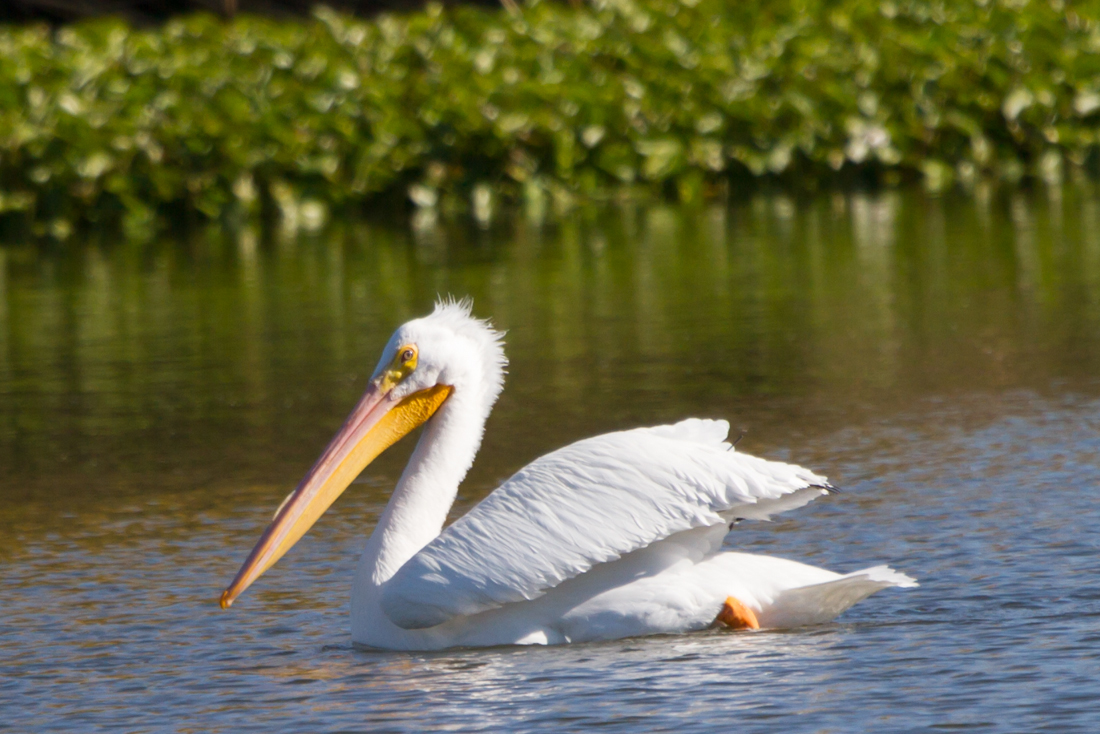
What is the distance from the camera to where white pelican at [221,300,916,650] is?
4.23 meters

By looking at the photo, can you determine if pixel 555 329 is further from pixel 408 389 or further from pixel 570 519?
pixel 570 519

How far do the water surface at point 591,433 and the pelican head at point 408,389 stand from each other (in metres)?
0.37

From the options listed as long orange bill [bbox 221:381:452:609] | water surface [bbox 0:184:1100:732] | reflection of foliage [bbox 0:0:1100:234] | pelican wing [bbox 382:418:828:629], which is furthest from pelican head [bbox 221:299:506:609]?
reflection of foliage [bbox 0:0:1100:234]

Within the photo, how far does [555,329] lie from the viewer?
31.4 ft

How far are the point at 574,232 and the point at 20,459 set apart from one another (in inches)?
281

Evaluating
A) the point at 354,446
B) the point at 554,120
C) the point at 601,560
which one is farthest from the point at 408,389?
the point at 554,120

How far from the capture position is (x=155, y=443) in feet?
24.6

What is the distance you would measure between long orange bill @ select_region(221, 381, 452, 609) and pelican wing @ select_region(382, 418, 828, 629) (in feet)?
1.57

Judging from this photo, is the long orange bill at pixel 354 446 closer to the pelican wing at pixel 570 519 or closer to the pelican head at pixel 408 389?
the pelican head at pixel 408 389

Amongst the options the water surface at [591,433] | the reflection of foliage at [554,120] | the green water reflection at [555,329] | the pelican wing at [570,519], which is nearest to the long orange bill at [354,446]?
the water surface at [591,433]

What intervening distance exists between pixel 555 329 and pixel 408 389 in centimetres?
474

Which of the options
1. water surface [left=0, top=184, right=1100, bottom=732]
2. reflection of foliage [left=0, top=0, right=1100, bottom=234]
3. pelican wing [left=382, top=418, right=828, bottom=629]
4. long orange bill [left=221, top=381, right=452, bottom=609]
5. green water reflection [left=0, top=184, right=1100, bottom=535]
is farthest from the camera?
reflection of foliage [left=0, top=0, right=1100, bottom=234]

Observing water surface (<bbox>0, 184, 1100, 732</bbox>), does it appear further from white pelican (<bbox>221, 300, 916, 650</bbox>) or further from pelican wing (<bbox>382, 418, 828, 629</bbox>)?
pelican wing (<bbox>382, 418, 828, 629</bbox>)

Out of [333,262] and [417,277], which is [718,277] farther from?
[333,262]
